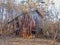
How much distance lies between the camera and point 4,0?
6.02ft

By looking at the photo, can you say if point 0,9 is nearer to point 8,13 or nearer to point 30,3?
point 8,13

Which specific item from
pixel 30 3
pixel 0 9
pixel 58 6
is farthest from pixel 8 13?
pixel 58 6

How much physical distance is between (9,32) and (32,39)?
0.84ft

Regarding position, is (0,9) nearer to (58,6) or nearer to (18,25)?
(18,25)

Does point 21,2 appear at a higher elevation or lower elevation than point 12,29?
higher

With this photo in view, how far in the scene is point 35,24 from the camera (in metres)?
1.81

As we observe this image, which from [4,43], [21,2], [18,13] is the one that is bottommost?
[4,43]

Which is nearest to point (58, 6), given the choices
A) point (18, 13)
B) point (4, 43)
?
point (18, 13)

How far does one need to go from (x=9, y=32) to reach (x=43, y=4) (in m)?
0.47

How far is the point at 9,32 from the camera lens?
183 cm

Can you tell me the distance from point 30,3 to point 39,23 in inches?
9.1

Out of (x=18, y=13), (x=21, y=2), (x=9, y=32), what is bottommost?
(x=9, y=32)

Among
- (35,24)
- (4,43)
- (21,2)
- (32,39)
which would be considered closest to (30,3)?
(21,2)

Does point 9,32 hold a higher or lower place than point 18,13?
lower
